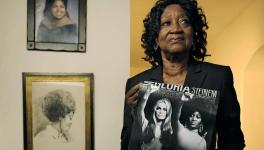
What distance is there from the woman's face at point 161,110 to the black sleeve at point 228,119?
160 millimetres

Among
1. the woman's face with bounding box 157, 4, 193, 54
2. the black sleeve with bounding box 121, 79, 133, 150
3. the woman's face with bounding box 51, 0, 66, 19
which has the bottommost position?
the black sleeve with bounding box 121, 79, 133, 150

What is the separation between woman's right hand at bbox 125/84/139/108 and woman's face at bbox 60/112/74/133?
44 centimetres

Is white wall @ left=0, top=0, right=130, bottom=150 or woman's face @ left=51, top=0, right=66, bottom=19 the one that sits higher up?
woman's face @ left=51, top=0, right=66, bottom=19

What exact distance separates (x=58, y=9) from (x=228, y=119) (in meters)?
0.87

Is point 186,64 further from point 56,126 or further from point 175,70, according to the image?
point 56,126

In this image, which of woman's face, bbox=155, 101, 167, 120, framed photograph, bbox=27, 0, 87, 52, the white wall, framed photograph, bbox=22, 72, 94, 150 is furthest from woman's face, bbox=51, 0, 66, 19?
woman's face, bbox=155, 101, 167, 120

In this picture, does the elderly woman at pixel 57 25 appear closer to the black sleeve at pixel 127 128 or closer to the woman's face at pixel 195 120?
the black sleeve at pixel 127 128

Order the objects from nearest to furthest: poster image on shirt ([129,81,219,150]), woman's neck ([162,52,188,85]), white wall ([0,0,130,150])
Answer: poster image on shirt ([129,81,219,150]), woman's neck ([162,52,188,85]), white wall ([0,0,130,150])

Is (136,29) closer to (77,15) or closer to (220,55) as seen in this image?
(220,55)

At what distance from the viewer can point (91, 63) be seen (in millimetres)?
1467

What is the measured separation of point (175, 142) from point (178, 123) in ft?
0.18

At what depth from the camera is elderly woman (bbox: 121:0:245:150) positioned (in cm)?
97

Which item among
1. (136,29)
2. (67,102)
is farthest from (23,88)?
(136,29)

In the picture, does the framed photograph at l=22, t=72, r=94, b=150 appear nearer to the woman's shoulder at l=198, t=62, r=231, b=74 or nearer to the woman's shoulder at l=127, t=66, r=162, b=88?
the woman's shoulder at l=127, t=66, r=162, b=88
